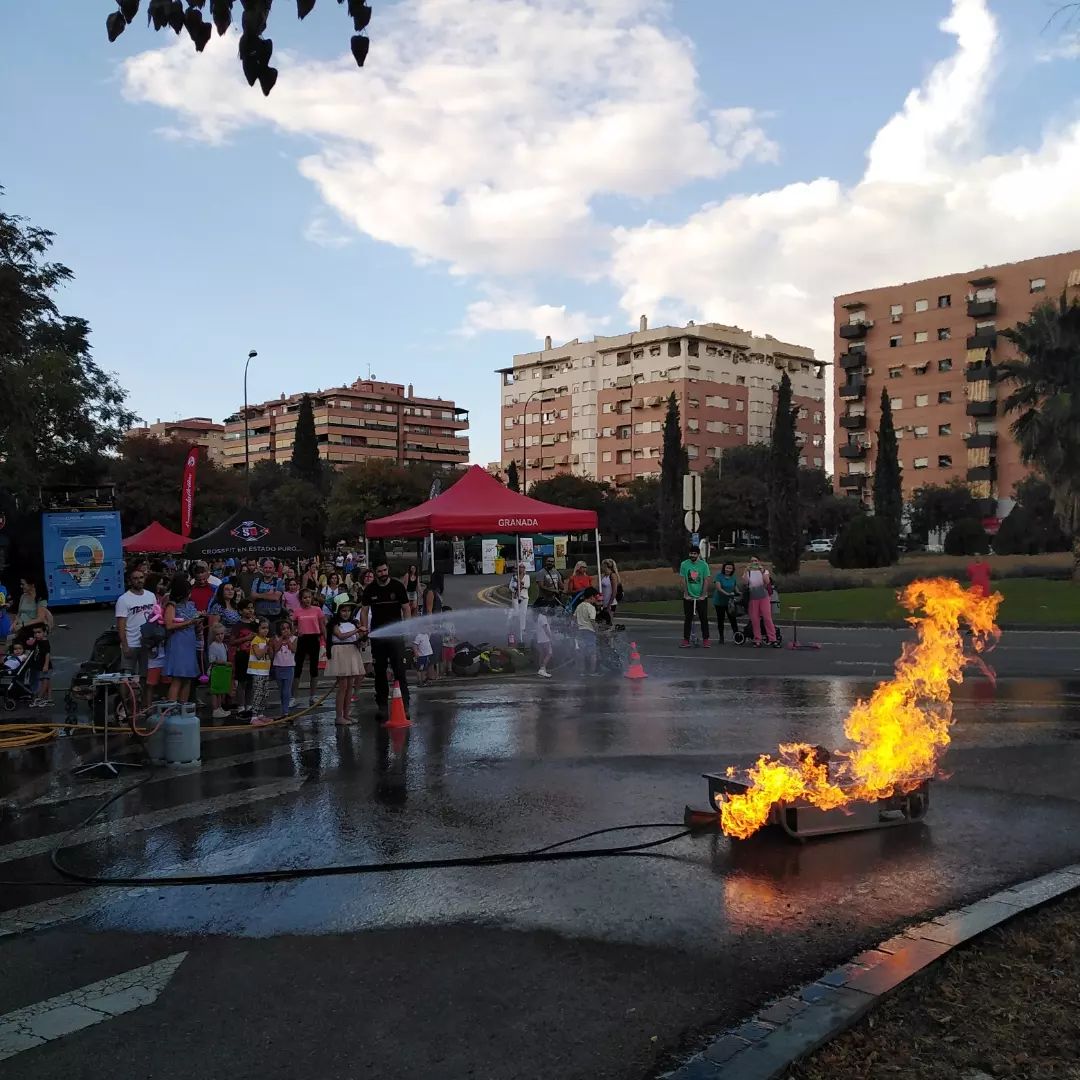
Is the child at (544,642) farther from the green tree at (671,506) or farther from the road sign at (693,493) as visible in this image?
the green tree at (671,506)

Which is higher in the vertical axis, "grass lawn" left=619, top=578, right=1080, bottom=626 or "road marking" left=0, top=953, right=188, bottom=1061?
"grass lawn" left=619, top=578, right=1080, bottom=626

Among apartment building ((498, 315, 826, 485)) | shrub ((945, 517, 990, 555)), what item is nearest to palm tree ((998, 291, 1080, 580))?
shrub ((945, 517, 990, 555))

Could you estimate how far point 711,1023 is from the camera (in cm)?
391

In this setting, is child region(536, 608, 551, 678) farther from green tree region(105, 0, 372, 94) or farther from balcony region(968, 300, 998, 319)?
balcony region(968, 300, 998, 319)

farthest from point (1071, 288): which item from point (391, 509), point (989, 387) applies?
point (391, 509)

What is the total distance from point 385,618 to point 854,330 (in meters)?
100

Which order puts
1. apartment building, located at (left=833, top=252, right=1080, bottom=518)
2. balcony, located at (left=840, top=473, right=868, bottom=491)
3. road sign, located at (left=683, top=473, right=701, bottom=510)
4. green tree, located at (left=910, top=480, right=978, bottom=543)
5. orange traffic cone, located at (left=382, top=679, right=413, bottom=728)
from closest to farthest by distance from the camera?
orange traffic cone, located at (left=382, top=679, right=413, bottom=728) → road sign, located at (left=683, top=473, right=701, bottom=510) → green tree, located at (left=910, top=480, right=978, bottom=543) → apartment building, located at (left=833, top=252, right=1080, bottom=518) → balcony, located at (left=840, top=473, right=868, bottom=491)

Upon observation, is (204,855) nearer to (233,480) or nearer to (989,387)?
(233,480)

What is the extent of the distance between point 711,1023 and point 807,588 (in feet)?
111

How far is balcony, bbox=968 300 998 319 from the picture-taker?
92.6 m

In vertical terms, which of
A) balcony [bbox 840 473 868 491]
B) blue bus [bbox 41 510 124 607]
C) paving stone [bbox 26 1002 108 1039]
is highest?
balcony [bbox 840 473 868 491]

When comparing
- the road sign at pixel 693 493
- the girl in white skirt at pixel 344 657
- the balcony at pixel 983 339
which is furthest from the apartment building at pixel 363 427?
the girl in white skirt at pixel 344 657

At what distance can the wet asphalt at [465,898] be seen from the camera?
12.7ft

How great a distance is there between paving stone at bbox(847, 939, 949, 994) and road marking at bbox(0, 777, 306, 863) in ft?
16.6
